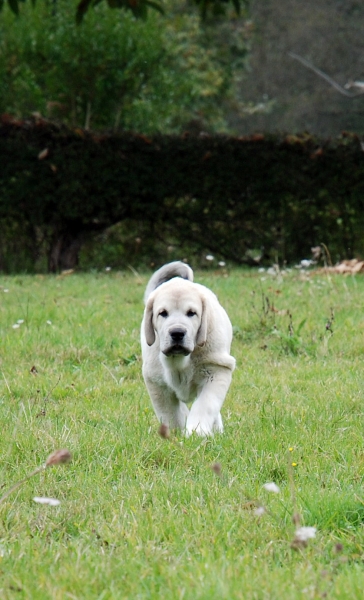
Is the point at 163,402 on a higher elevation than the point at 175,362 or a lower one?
lower

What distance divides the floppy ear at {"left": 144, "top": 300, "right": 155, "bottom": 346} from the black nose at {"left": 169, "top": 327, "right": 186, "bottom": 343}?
0.35m

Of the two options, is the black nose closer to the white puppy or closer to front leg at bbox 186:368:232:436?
the white puppy

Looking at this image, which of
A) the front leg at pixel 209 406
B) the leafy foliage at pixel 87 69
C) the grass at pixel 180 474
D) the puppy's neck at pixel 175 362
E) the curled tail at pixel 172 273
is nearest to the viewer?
the grass at pixel 180 474

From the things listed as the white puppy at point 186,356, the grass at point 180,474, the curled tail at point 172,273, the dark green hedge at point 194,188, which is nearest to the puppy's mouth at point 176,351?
the white puppy at point 186,356

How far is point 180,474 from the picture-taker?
3.54 m

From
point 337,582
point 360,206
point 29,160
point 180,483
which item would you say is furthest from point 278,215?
point 337,582

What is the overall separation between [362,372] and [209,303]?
1.64m

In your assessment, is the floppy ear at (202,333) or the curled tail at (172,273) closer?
the floppy ear at (202,333)

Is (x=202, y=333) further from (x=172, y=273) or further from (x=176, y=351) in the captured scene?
(x=172, y=273)

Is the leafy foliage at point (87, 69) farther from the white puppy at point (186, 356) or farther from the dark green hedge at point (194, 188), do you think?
the white puppy at point (186, 356)

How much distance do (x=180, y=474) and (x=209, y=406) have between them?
0.74 meters

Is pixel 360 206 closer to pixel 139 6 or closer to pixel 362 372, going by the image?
pixel 139 6

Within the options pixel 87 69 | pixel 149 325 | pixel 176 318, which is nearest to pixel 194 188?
pixel 87 69

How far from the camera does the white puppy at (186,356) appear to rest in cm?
423
